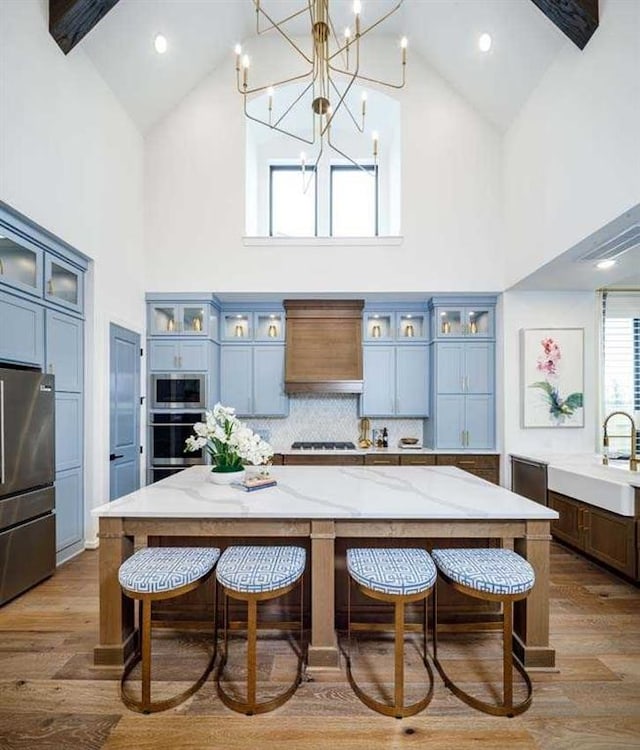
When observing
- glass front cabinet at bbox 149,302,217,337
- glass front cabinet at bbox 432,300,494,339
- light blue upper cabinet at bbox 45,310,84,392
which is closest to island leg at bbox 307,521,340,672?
light blue upper cabinet at bbox 45,310,84,392

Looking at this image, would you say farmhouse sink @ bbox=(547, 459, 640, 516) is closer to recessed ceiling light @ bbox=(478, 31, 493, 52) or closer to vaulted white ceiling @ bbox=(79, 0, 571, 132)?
vaulted white ceiling @ bbox=(79, 0, 571, 132)

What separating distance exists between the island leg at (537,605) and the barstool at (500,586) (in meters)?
0.14

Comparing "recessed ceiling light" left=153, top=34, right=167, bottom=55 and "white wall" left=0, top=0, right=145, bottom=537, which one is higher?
"recessed ceiling light" left=153, top=34, right=167, bottom=55

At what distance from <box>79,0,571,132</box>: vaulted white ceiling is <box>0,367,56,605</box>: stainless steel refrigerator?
3166 mm

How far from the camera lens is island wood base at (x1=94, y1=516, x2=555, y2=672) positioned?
2.13 m

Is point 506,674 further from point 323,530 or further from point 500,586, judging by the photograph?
point 323,530

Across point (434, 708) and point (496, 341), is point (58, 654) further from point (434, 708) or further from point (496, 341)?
point (496, 341)

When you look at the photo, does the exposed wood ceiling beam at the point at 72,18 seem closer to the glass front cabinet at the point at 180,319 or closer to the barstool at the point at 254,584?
the glass front cabinet at the point at 180,319

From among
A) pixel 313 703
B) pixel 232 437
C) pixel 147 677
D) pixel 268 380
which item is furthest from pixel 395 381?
pixel 147 677

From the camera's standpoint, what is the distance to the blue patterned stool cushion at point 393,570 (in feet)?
5.95

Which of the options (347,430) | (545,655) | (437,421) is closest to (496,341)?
(437,421)

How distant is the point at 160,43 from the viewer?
4172 mm

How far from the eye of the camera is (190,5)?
4.11m

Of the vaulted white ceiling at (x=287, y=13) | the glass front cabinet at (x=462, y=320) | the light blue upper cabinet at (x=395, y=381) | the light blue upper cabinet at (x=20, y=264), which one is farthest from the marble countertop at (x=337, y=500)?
the vaulted white ceiling at (x=287, y=13)
